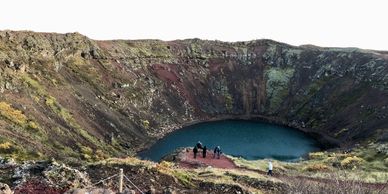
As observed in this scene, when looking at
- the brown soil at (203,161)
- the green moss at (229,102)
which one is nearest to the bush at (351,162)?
the brown soil at (203,161)

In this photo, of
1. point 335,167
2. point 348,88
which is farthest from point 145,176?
point 348,88

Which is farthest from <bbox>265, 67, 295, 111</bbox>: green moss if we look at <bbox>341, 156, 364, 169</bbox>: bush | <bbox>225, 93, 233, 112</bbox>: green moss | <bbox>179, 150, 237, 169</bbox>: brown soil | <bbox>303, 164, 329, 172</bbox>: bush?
<bbox>303, 164, 329, 172</bbox>: bush

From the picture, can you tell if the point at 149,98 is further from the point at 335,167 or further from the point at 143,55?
the point at 335,167

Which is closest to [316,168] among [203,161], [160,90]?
[203,161]

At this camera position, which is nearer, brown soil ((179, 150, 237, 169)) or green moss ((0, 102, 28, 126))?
brown soil ((179, 150, 237, 169))

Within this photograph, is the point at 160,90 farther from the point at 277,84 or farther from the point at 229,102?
the point at 277,84

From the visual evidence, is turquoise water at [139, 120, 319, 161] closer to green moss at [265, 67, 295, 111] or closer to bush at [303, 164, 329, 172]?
green moss at [265, 67, 295, 111]
